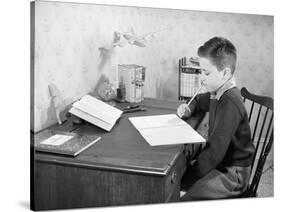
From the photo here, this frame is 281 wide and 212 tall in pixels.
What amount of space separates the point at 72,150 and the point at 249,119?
93 cm

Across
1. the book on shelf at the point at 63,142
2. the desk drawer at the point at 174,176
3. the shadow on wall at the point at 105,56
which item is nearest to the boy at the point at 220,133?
the desk drawer at the point at 174,176

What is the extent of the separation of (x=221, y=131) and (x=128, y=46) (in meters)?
0.60

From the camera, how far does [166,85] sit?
215 centimetres

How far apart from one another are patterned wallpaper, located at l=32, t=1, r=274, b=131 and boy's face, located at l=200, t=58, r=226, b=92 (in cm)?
9

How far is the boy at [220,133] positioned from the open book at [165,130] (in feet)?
0.20

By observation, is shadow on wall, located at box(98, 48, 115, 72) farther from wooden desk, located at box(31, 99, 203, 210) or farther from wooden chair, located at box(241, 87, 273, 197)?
wooden chair, located at box(241, 87, 273, 197)

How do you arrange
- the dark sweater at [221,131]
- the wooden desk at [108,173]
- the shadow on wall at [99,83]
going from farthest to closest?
the dark sweater at [221,131]
the shadow on wall at [99,83]
the wooden desk at [108,173]

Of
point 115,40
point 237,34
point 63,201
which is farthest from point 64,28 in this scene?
point 237,34

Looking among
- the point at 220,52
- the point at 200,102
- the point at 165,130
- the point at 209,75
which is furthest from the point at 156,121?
the point at 220,52

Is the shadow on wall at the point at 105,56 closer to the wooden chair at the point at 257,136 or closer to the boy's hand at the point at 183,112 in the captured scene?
the boy's hand at the point at 183,112

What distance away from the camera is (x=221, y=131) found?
2.13 meters

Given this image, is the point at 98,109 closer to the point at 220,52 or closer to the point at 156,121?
the point at 156,121

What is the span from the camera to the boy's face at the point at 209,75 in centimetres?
215
